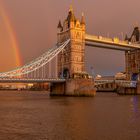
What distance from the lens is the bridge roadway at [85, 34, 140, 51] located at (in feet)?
190

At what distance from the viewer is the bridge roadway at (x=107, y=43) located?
2275 inches

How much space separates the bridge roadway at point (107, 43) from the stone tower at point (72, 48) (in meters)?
2.48

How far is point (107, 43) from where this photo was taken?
60.6 meters

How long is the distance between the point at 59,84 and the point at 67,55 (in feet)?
20.7

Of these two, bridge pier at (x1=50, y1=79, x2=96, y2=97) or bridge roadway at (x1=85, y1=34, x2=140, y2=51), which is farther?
bridge roadway at (x1=85, y1=34, x2=140, y2=51)

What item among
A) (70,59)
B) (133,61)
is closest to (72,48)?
(70,59)

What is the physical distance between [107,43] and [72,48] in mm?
9747

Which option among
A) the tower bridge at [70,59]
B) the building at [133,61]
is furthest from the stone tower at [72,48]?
the building at [133,61]

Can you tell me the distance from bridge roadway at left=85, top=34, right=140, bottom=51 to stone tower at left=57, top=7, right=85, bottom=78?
2478 millimetres

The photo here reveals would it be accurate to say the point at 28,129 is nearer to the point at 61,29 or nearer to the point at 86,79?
the point at 86,79

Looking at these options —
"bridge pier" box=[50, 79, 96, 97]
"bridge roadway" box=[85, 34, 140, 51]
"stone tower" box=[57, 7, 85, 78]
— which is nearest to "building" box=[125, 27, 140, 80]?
"bridge roadway" box=[85, 34, 140, 51]

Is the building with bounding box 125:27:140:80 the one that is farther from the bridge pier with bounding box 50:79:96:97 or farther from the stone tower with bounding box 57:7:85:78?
the bridge pier with bounding box 50:79:96:97

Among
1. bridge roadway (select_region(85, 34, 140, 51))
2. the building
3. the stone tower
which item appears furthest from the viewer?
the building

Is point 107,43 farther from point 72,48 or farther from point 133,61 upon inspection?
point 133,61
